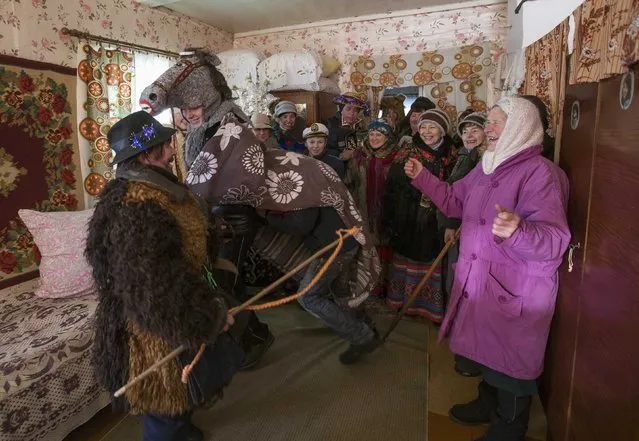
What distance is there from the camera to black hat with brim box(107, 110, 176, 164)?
1.23m

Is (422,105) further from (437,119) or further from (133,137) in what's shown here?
(133,137)

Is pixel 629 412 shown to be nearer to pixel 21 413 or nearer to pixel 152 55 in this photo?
pixel 21 413

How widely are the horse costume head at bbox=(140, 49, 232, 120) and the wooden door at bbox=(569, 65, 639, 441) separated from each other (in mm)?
1502

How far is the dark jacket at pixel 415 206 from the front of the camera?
273 centimetres

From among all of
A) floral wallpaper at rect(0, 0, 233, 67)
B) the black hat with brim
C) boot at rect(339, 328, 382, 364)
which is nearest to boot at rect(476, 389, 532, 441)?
boot at rect(339, 328, 382, 364)

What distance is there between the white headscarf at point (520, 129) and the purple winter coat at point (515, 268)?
0.10 feet

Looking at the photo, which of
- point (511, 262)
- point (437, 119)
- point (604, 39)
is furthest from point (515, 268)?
point (437, 119)

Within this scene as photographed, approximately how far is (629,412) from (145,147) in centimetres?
155

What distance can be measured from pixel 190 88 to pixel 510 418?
1927 mm

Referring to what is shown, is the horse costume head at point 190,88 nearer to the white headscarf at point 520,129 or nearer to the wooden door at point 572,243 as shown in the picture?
the white headscarf at point 520,129

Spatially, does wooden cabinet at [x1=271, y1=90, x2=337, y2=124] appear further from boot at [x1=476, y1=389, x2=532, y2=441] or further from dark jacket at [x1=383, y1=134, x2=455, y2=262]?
boot at [x1=476, y1=389, x2=532, y2=441]

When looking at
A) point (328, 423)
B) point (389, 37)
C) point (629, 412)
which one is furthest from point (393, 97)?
point (629, 412)

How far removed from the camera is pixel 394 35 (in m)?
4.18

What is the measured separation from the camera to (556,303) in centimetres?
155
